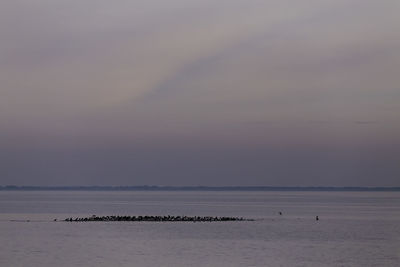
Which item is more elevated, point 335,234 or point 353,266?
point 335,234

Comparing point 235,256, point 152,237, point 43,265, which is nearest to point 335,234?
point 152,237

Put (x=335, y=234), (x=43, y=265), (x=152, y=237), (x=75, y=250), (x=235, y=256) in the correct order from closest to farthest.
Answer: (x=43, y=265) → (x=235, y=256) → (x=75, y=250) → (x=152, y=237) → (x=335, y=234)

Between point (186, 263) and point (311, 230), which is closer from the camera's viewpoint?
point (186, 263)

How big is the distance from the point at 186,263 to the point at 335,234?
97.3 feet

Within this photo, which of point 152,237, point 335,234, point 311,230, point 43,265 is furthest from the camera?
point 311,230

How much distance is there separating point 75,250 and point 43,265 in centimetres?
934

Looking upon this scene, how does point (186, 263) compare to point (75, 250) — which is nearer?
point (186, 263)

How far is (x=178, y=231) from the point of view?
257 ft

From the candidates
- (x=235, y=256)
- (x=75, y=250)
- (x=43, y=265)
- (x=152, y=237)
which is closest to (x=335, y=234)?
(x=152, y=237)

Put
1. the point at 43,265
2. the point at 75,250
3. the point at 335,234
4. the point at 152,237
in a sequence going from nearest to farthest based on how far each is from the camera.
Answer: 1. the point at 43,265
2. the point at 75,250
3. the point at 152,237
4. the point at 335,234

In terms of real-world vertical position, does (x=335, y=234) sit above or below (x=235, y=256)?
above

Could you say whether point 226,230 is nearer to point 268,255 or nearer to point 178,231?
point 178,231

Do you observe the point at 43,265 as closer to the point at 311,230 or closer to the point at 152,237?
the point at 152,237

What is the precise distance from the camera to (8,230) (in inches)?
3059
